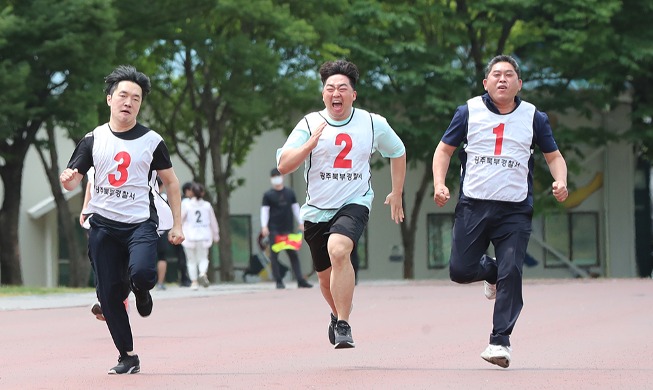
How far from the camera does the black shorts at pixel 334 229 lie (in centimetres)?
1016

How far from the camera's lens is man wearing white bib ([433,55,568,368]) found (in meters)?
9.66

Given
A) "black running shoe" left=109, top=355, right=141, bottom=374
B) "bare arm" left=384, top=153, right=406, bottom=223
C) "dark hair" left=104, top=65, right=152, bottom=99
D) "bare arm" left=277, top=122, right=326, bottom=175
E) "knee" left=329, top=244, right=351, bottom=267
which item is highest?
"dark hair" left=104, top=65, right=152, bottom=99

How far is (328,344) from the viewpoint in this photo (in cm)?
1227

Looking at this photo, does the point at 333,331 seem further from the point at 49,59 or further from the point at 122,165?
the point at 49,59

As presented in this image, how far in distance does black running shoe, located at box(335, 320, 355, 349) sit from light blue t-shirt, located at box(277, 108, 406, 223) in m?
0.80

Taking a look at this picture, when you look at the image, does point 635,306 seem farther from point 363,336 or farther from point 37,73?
point 37,73

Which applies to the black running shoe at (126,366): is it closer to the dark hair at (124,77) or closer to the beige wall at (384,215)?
the dark hair at (124,77)

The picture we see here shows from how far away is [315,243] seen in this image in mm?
10516

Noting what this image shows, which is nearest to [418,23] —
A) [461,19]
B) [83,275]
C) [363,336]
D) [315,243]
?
[461,19]

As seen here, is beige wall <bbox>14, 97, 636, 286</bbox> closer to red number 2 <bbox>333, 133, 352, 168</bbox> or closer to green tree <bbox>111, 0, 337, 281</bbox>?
green tree <bbox>111, 0, 337, 281</bbox>

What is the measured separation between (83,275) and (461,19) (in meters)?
10.2

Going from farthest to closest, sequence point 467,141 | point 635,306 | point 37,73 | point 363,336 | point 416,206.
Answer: point 416,206
point 37,73
point 635,306
point 363,336
point 467,141

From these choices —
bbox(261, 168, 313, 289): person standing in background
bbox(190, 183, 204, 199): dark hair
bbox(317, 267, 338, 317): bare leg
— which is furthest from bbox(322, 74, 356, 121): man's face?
bbox(190, 183, 204, 199): dark hair

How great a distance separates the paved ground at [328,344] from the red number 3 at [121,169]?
121cm
